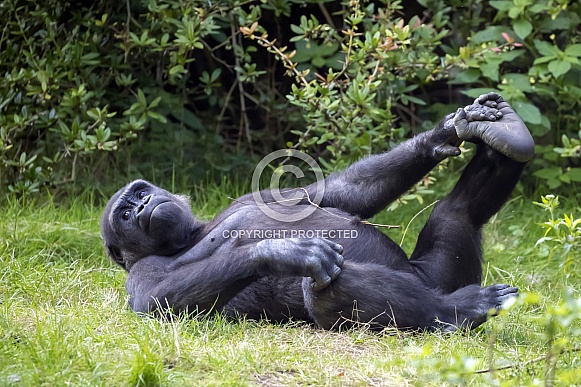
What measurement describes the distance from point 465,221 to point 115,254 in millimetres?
1782

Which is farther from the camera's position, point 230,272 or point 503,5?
point 503,5

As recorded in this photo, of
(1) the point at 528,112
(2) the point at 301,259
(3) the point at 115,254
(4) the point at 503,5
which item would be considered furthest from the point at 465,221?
(4) the point at 503,5

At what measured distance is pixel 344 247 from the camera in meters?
4.05

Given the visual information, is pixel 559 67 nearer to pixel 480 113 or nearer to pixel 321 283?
pixel 480 113

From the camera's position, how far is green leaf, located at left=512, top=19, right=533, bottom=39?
19.3 ft

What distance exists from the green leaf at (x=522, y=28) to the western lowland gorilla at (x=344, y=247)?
201 centimetres

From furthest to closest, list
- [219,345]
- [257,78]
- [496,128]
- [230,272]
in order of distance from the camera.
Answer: [257,78] → [496,128] → [230,272] → [219,345]

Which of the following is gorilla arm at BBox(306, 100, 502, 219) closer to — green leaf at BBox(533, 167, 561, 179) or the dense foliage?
the dense foliage

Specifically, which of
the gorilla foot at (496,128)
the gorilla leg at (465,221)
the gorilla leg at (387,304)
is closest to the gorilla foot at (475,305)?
the gorilla leg at (387,304)

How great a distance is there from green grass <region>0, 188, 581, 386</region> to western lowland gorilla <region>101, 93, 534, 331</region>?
121 mm

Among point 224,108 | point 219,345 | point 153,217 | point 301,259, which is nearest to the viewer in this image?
point 219,345

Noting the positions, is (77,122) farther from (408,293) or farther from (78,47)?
(408,293)

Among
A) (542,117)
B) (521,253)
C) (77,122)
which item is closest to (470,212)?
(521,253)

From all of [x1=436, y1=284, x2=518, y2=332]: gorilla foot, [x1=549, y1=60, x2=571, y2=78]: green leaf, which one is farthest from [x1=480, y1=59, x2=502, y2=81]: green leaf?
[x1=436, y1=284, x2=518, y2=332]: gorilla foot
